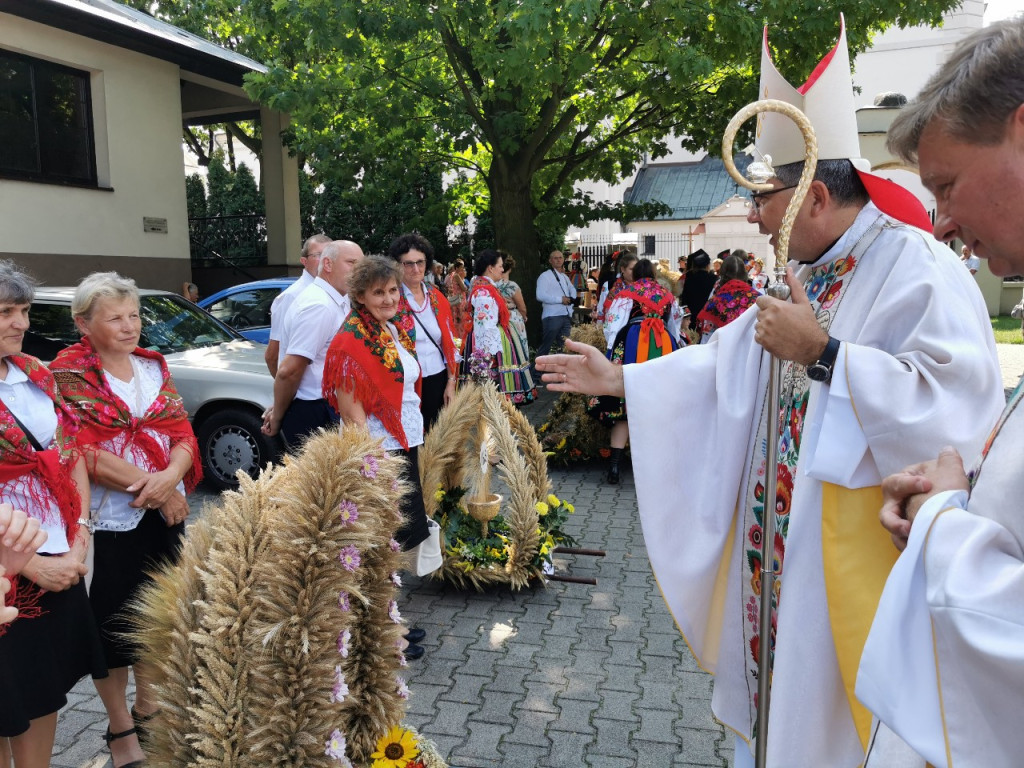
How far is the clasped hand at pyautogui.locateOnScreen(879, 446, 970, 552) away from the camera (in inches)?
55.2

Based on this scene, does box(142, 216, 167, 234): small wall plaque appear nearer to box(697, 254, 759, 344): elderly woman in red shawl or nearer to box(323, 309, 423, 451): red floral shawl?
box(697, 254, 759, 344): elderly woman in red shawl

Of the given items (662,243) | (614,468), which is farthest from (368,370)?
(662,243)

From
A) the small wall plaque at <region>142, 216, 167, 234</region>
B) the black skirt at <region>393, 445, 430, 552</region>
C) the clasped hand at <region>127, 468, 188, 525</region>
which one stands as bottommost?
the black skirt at <region>393, 445, 430, 552</region>

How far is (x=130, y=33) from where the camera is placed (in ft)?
37.8

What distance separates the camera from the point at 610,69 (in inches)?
461

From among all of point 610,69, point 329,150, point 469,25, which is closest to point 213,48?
point 329,150

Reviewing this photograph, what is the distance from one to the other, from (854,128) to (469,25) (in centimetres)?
911

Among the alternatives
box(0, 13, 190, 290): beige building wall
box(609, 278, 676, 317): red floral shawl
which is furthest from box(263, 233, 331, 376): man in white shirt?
box(0, 13, 190, 290): beige building wall

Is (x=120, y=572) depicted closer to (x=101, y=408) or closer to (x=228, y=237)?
(x=101, y=408)

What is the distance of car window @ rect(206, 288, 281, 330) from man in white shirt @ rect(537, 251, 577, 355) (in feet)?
14.0

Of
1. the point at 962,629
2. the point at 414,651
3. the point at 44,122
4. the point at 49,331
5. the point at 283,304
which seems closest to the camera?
the point at 962,629

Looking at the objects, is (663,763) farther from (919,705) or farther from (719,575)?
(919,705)

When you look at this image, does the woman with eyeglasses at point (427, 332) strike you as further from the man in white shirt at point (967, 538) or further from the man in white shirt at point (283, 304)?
the man in white shirt at point (967, 538)

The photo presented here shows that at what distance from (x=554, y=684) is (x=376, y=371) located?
1625 millimetres
